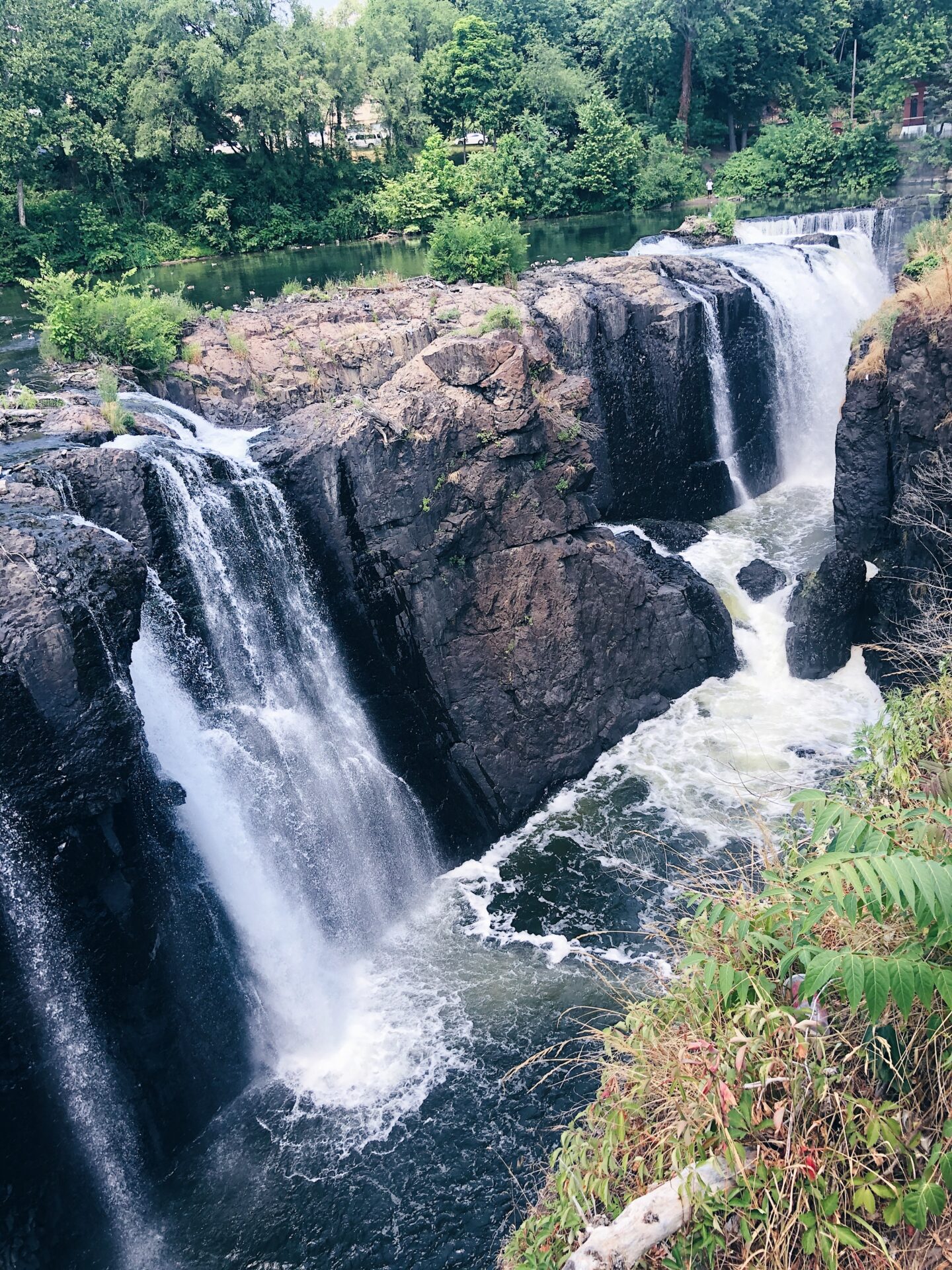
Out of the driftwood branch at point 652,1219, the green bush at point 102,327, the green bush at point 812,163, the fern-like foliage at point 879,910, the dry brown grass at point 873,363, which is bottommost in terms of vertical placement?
the driftwood branch at point 652,1219

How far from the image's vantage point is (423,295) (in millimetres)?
15867

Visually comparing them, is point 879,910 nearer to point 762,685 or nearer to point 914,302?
point 762,685

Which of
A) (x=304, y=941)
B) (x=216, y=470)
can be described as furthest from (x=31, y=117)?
(x=304, y=941)

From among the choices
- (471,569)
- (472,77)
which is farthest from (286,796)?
(472,77)

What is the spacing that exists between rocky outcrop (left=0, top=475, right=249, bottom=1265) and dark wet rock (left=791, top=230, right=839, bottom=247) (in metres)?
18.1

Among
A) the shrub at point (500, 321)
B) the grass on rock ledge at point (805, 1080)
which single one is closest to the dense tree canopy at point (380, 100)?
the shrub at point (500, 321)

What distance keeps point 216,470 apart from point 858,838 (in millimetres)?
8806

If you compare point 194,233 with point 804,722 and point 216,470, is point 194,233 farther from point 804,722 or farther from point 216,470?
point 804,722

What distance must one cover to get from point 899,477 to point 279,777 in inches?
367

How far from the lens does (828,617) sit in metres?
13.0

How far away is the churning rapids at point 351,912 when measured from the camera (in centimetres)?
723

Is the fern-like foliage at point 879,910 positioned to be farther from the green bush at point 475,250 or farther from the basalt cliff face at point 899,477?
the green bush at point 475,250

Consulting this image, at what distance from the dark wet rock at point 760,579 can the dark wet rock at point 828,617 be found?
1.03 m

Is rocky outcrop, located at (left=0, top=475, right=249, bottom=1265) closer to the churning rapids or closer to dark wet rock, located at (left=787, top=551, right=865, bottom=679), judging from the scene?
the churning rapids
